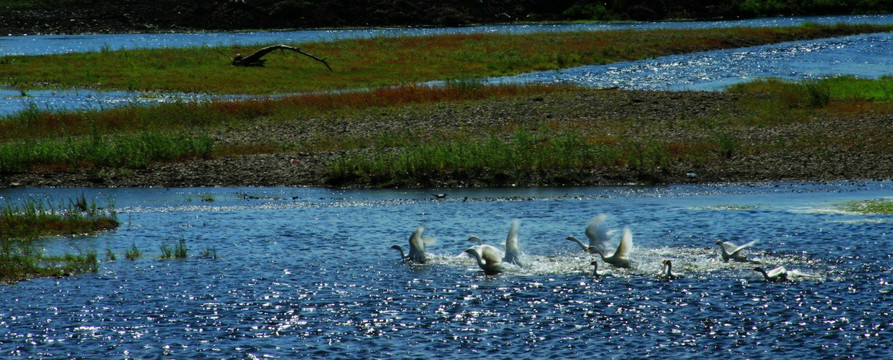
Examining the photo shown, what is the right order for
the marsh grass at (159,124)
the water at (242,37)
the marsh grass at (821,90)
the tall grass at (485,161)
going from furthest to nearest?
the water at (242,37) → the marsh grass at (821,90) → the marsh grass at (159,124) → the tall grass at (485,161)

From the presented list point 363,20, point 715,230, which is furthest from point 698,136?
point 363,20

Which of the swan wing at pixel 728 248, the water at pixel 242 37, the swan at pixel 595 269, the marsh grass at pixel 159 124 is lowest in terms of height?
the swan at pixel 595 269

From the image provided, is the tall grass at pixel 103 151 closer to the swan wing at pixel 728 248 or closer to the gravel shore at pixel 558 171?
the gravel shore at pixel 558 171

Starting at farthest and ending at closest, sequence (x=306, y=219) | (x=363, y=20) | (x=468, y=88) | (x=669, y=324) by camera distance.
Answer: (x=363, y=20) < (x=468, y=88) < (x=306, y=219) < (x=669, y=324)

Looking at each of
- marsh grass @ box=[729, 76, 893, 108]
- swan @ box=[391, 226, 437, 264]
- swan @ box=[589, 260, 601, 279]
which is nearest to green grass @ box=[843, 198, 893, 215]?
swan @ box=[589, 260, 601, 279]

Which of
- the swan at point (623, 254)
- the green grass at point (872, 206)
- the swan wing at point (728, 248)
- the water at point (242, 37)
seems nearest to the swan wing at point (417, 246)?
the swan at point (623, 254)

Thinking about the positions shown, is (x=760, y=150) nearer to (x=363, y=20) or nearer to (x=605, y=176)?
(x=605, y=176)

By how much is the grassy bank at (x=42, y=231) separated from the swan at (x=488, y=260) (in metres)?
7.51

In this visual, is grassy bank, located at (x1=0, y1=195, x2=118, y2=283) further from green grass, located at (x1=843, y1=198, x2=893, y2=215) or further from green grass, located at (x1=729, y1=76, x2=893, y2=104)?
green grass, located at (x1=729, y1=76, x2=893, y2=104)

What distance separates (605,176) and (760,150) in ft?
19.8

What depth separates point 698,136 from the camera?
32031 mm

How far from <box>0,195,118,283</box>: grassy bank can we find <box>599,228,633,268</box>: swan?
394 inches

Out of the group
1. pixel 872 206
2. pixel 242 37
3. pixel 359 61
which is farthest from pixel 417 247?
pixel 242 37

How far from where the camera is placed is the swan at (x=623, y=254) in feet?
54.5
